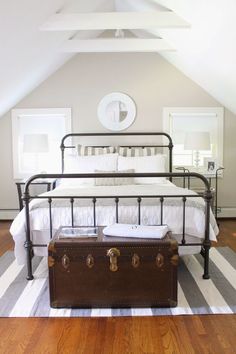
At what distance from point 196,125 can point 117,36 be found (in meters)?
1.69

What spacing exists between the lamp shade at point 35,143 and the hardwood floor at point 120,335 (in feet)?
8.82

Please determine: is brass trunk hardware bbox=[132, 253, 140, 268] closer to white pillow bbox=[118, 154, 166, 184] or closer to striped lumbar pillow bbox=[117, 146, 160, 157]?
white pillow bbox=[118, 154, 166, 184]

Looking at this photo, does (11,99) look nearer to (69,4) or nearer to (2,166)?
(2,166)

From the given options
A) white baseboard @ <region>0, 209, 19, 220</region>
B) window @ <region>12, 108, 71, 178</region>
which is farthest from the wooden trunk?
white baseboard @ <region>0, 209, 19, 220</region>

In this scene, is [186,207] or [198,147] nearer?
[186,207]

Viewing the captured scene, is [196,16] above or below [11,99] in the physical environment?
above

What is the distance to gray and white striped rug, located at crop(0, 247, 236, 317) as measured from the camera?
7.83 feet

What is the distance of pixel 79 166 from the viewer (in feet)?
14.4

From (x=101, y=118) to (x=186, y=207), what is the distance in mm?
2575

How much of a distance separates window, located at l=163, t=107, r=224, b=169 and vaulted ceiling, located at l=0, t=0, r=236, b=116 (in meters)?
0.27

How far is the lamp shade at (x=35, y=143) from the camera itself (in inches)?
181

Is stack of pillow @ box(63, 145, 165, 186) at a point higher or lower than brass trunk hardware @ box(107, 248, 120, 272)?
higher

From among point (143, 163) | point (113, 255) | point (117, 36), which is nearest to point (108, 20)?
point (117, 36)

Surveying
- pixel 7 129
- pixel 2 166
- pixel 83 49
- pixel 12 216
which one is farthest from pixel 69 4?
pixel 12 216
